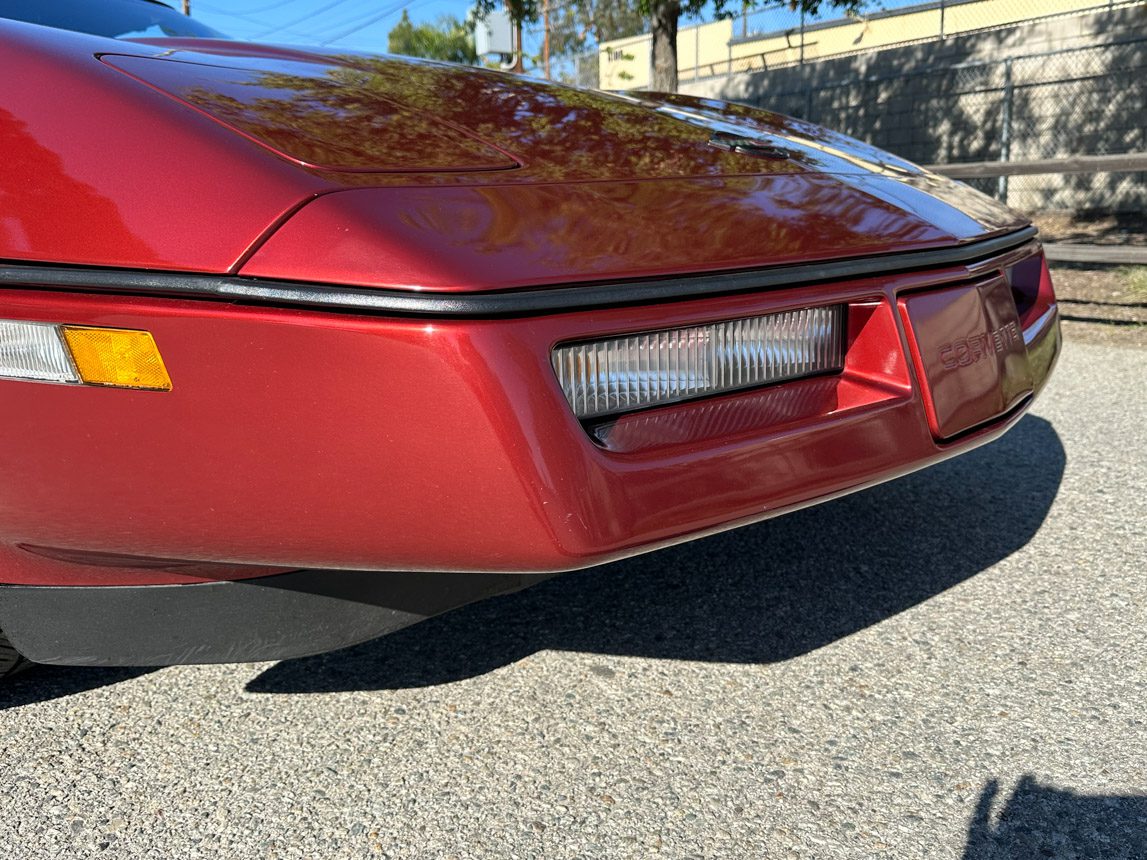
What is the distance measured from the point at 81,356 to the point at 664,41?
931 cm

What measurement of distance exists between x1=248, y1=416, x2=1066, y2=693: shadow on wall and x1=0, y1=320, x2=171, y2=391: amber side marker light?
2.83 feet

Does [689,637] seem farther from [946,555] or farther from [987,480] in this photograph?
[987,480]

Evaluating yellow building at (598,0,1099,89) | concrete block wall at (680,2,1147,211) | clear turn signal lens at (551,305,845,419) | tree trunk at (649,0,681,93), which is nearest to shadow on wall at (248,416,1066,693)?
clear turn signal lens at (551,305,845,419)

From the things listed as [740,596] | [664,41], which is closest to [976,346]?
[740,596]

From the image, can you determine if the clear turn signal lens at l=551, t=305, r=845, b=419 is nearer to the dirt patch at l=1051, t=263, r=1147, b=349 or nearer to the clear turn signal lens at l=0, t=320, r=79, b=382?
the clear turn signal lens at l=0, t=320, r=79, b=382

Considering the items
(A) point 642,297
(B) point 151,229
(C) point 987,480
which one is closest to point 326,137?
(B) point 151,229

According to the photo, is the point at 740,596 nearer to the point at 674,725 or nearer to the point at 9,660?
the point at 674,725

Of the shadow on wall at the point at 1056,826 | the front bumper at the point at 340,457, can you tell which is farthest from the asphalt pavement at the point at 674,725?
the front bumper at the point at 340,457

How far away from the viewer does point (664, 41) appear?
966cm

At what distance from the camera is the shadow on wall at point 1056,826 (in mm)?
1401

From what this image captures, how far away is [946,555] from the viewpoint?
244 centimetres

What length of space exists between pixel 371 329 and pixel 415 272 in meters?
0.09

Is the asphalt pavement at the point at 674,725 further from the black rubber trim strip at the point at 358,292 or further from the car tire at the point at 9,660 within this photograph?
the black rubber trim strip at the point at 358,292

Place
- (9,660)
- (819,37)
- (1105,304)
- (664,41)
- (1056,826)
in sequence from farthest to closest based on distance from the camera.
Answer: (819,37)
(664,41)
(1105,304)
(9,660)
(1056,826)
